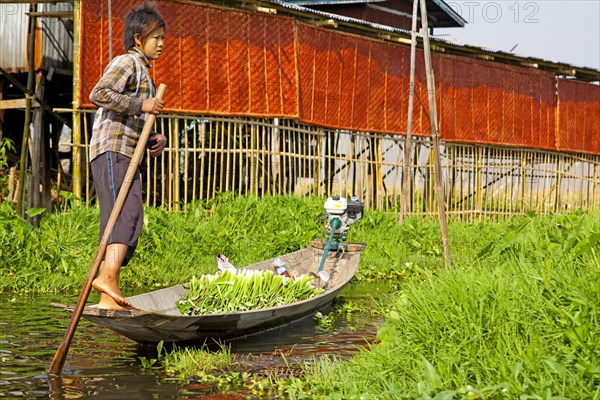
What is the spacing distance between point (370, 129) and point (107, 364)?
988 cm


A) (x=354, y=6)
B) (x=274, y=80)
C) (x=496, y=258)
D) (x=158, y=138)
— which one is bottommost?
(x=496, y=258)

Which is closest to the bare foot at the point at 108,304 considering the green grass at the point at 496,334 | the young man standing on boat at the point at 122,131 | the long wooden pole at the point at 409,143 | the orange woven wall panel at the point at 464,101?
the young man standing on boat at the point at 122,131

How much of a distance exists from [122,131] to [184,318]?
4.05 feet

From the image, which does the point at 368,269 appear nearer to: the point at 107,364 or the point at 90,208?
the point at 90,208

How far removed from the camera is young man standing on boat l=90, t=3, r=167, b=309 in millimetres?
5363

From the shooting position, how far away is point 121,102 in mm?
5375

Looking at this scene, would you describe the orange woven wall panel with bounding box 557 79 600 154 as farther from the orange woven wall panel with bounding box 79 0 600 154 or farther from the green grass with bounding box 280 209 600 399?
the green grass with bounding box 280 209 600 399

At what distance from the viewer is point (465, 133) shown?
16531 mm

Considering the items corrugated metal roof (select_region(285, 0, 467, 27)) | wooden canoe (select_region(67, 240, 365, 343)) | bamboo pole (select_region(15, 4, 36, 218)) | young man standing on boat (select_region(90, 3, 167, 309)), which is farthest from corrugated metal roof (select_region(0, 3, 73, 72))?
young man standing on boat (select_region(90, 3, 167, 309))

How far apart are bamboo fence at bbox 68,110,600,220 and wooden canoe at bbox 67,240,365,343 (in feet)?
14.2

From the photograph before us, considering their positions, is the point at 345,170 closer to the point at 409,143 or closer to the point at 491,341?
the point at 409,143

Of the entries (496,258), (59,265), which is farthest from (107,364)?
(59,265)

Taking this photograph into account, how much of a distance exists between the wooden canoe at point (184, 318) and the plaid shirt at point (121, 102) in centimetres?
104

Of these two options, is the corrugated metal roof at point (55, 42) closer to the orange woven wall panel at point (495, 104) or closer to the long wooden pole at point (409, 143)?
the long wooden pole at point (409, 143)
